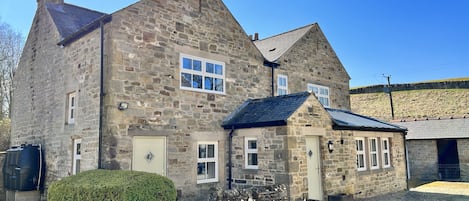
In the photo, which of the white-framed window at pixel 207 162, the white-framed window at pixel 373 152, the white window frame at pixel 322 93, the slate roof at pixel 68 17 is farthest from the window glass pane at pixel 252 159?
the slate roof at pixel 68 17

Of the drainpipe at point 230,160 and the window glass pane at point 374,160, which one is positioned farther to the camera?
the window glass pane at point 374,160

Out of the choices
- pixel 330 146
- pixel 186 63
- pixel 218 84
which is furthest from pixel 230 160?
pixel 186 63

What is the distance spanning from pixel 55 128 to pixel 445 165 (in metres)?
20.9

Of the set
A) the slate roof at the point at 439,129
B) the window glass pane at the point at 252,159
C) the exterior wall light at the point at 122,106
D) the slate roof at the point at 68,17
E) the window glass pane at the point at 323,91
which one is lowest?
the window glass pane at the point at 252,159

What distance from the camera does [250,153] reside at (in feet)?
36.9

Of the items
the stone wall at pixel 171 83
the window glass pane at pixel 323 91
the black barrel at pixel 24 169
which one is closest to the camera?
the stone wall at pixel 171 83

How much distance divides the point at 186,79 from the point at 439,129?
1744 centimetres

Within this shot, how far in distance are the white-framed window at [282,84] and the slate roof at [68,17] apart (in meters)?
7.79

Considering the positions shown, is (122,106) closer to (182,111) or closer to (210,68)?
(182,111)

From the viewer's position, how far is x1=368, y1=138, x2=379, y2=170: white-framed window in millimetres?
14136

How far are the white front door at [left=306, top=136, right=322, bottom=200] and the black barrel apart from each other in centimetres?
966

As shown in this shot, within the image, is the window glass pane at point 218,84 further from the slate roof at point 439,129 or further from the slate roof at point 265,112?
the slate roof at point 439,129

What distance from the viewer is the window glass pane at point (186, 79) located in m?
11.2

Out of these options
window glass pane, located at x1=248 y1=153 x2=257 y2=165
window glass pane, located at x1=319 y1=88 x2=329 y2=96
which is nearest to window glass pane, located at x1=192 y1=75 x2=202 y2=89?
window glass pane, located at x1=248 y1=153 x2=257 y2=165
